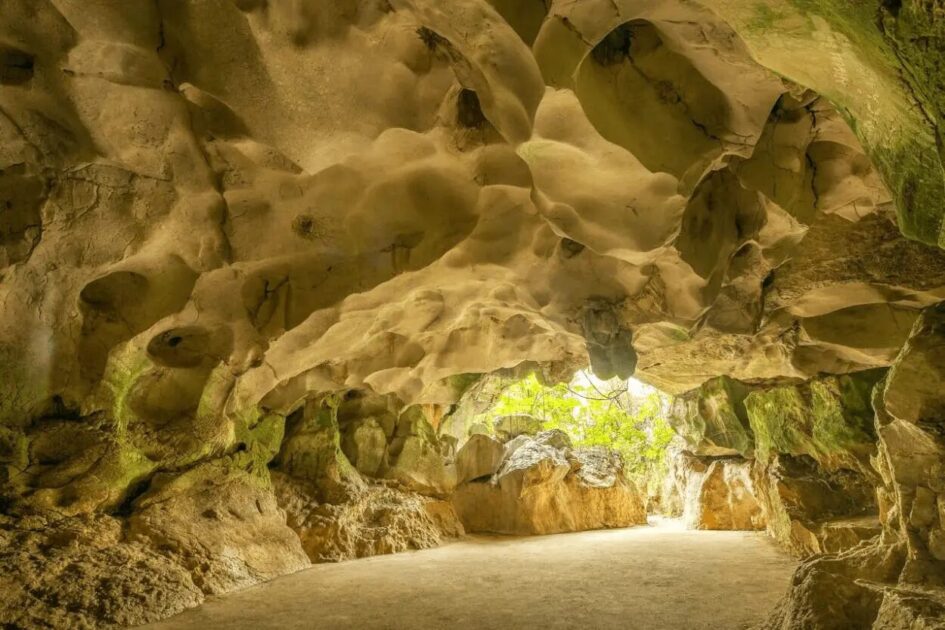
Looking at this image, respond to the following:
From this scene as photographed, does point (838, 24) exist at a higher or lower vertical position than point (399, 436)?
higher

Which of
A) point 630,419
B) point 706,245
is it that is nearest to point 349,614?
point 706,245

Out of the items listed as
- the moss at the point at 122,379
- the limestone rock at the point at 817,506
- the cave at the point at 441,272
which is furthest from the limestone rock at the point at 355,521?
the limestone rock at the point at 817,506

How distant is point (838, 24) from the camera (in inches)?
65.0

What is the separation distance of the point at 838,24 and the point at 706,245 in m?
2.87

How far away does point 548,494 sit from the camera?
911 cm

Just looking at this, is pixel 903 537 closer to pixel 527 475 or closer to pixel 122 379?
pixel 122 379

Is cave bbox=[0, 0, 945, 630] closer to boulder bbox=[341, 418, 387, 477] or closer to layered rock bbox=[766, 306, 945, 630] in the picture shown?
layered rock bbox=[766, 306, 945, 630]

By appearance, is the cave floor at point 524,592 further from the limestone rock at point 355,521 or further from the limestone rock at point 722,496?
the limestone rock at point 722,496

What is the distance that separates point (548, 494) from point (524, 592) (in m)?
5.26

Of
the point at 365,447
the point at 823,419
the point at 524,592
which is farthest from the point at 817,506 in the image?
the point at 365,447

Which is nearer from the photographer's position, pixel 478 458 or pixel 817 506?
pixel 817 506

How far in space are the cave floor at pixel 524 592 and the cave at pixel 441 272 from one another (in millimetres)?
46

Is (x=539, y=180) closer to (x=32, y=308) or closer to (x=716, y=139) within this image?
(x=716, y=139)

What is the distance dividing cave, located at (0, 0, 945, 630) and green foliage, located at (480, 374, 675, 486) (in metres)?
7.58
